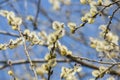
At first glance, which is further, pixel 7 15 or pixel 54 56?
pixel 7 15

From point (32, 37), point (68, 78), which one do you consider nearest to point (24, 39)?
point (32, 37)

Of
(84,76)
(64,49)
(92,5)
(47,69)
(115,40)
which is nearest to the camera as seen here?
(47,69)

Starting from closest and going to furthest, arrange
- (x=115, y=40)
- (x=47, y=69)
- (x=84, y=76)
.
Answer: (x=47, y=69)
(x=115, y=40)
(x=84, y=76)

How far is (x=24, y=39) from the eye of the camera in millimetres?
2154

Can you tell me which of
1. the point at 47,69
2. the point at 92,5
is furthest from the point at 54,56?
the point at 92,5

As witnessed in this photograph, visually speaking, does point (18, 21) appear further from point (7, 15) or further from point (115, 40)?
point (115, 40)

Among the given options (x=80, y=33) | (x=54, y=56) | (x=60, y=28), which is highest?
(x=60, y=28)

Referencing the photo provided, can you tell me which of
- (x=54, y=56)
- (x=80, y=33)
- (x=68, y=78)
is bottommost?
(x=80, y=33)

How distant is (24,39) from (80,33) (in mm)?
3508

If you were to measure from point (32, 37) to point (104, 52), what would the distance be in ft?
2.50

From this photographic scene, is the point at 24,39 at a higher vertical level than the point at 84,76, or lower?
higher

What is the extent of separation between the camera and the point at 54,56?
1.85 metres

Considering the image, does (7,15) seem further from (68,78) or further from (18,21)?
(68,78)

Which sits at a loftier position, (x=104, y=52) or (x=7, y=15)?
(x=7, y=15)
